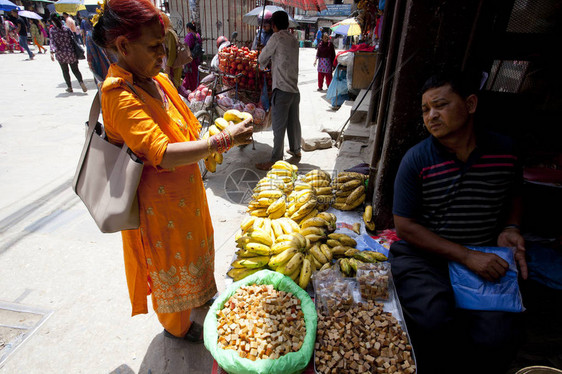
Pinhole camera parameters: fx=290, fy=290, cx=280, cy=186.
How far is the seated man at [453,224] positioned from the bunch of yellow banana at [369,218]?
64cm

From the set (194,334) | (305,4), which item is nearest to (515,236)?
(194,334)

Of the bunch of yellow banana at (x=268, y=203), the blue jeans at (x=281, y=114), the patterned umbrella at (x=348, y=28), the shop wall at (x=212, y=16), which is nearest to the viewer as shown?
the bunch of yellow banana at (x=268, y=203)

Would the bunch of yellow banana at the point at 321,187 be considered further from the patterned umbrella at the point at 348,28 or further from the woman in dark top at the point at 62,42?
the patterned umbrella at the point at 348,28

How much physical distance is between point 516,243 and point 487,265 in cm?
35

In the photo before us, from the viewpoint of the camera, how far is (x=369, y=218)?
273cm

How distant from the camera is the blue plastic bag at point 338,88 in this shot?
9766 millimetres

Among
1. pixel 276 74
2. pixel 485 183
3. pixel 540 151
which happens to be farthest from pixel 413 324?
pixel 276 74

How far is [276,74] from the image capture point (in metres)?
5.01

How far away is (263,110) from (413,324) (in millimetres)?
4431

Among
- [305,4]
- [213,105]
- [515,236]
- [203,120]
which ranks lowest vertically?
[203,120]

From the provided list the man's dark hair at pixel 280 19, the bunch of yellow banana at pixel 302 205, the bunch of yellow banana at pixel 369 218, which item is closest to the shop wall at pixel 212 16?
the man's dark hair at pixel 280 19

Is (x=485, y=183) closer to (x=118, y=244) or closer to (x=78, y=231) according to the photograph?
(x=118, y=244)

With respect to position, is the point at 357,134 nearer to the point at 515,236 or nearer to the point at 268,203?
the point at 268,203

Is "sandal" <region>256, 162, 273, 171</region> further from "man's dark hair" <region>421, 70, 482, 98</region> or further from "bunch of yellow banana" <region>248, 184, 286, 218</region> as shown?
"man's dark hair" <region>421, 70, 482, 98</region>
